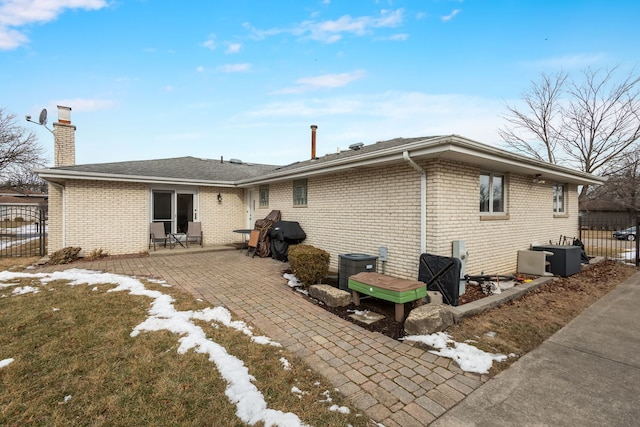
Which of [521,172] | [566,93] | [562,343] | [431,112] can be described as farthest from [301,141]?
[566,93]

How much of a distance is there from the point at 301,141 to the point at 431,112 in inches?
267

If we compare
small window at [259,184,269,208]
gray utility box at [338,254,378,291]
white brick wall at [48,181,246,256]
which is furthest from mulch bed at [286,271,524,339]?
white brick wall at [48,181,246,256]

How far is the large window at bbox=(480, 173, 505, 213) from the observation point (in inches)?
246

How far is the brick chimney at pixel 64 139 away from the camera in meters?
9.82

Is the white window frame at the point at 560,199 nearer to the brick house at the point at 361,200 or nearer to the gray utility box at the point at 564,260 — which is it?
the brick house at the point at 361,200

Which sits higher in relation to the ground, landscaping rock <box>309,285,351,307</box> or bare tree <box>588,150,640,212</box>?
bare tree <box>588,150,640,212</box>

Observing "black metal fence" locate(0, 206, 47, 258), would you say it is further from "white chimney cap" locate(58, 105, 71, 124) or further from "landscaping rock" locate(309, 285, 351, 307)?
"landscaping rock" locate(309, 285, 351, 307)

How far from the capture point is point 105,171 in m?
9.23

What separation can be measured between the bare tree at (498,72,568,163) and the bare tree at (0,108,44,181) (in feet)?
107

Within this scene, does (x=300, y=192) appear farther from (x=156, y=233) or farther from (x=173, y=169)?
(x=173, y=169)

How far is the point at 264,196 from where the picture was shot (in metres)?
11.2

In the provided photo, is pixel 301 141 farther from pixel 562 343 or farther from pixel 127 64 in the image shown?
pixel 562 343

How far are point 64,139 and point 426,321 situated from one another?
41.8ft

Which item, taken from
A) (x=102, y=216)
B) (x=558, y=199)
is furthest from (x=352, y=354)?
(x=102, y=216)
